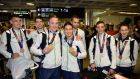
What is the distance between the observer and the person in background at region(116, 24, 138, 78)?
14.3 ft

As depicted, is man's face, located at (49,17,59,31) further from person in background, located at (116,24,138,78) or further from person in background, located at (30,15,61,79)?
person in background, located at (116,24,138,78)

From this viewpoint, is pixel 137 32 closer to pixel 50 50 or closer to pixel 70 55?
pixel 70 55

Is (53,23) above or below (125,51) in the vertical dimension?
above

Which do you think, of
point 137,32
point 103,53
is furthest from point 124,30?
point 137,32

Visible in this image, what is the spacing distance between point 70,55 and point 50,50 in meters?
0.35

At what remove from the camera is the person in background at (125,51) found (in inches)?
172

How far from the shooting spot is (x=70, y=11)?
11547mm

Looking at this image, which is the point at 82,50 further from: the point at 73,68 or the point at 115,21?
the point at 115,21

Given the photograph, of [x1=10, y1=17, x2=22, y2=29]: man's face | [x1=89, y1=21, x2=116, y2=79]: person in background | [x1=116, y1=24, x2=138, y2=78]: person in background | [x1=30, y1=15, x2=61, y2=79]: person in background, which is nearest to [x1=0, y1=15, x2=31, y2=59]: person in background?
[x1=10, y1=17, x2=22, y2=29]: man's face

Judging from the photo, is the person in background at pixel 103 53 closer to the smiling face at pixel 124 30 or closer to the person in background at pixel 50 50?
the smiling face at pixel 124 30

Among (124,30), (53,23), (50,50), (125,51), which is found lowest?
(125,51)

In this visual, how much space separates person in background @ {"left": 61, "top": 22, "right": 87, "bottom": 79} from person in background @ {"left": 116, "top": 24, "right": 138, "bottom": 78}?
866mm

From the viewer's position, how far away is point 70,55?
3869mm

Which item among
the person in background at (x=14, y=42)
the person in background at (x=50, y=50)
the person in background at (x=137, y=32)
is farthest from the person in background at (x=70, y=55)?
the person in background at (x=137, y=32)
